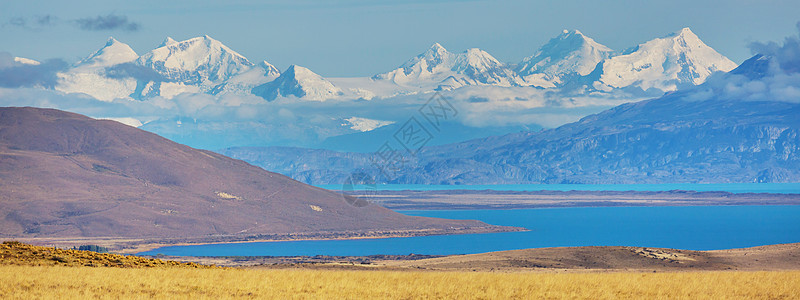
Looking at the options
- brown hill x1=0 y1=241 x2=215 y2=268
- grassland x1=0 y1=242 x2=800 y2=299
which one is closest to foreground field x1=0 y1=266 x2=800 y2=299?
grassland x1=0 y1=242 x2=800 y2=299

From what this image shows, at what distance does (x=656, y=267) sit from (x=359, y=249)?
425 feet

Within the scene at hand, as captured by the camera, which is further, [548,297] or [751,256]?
[751,256]

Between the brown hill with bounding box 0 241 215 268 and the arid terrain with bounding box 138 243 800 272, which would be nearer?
the brown hill with bounding box 0 241 215 268

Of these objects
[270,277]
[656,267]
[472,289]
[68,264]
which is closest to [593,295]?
[472,289]

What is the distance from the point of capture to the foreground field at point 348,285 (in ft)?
121

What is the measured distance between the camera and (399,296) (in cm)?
3859

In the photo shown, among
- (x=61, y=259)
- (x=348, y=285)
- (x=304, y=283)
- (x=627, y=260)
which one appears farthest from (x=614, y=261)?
(x=61, y=259)

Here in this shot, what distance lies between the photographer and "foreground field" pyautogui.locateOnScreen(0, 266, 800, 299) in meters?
37.0

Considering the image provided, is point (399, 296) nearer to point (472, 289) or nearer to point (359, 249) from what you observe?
point (472, 289)

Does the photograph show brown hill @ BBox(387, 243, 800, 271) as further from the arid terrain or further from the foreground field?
the foreground field

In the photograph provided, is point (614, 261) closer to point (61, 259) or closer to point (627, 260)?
point (627, 260)

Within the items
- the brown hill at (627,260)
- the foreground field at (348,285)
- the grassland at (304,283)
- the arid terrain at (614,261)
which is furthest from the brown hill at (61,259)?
the brown hill at (627,260)

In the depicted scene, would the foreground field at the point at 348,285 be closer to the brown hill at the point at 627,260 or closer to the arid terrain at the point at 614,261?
the arid terrain at the point at 614,261

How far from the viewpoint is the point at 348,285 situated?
41.6m
